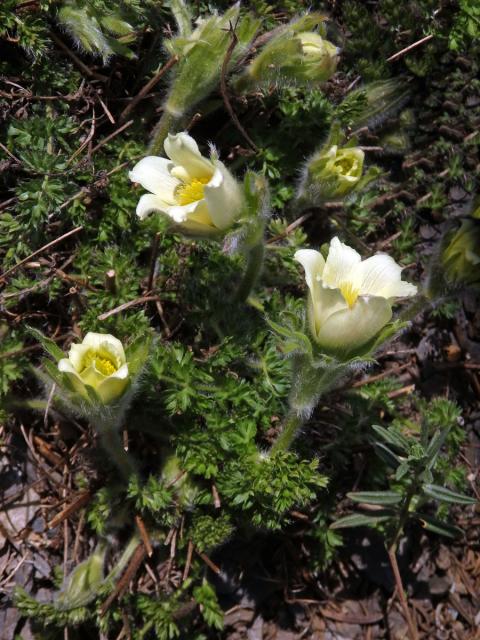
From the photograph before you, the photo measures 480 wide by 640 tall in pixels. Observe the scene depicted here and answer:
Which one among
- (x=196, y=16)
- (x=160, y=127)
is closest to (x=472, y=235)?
(x=160, y=127)

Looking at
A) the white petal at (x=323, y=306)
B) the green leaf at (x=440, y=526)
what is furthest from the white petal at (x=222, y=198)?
the green leaf at (x=440, y=526)

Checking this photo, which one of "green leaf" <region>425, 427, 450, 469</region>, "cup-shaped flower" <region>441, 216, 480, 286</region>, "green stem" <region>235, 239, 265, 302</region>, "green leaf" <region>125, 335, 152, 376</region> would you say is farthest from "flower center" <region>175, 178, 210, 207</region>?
"green leaf" <region>425, 427, 450, 469</region>

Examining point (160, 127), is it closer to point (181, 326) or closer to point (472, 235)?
point (181, 326)

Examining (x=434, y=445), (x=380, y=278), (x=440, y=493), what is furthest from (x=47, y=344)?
(x=440, y=493)

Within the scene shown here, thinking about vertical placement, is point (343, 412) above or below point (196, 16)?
below

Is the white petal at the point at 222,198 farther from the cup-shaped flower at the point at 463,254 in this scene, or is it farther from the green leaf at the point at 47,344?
the cup-shaped flower at the point at 463,254

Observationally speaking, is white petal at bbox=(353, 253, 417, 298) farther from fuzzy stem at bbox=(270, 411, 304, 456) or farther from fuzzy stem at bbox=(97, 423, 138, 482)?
fuzzy stem at bbox=(97, 423, 138, 482)
